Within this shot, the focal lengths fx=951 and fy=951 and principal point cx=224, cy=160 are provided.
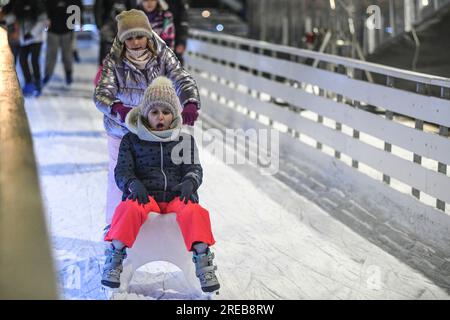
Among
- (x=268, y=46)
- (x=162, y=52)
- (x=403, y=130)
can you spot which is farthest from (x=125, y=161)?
(x=268, y=46)

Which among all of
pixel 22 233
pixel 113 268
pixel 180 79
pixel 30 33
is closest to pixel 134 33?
pixel 180 79

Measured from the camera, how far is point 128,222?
181 inches

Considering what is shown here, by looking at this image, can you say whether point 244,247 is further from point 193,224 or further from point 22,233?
point 22,233

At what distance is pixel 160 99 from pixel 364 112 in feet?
10.9

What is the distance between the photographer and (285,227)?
21.6 feet

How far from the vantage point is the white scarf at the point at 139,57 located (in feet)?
18.0

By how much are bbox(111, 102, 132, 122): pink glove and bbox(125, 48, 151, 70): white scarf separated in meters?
0.39

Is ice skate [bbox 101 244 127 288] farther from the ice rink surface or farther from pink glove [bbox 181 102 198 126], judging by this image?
pink glove [bbox 181 102 198 126]

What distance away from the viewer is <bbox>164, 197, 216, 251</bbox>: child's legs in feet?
15.1

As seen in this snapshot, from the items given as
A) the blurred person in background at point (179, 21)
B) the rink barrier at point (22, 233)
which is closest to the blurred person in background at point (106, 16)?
the blurred person in background at point (179, 21)

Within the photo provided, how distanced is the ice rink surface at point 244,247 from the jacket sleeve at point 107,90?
509 millimetres

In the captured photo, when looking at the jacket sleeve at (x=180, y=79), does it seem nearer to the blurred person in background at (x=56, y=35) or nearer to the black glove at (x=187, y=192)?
the black glove at (x=187, y=192)

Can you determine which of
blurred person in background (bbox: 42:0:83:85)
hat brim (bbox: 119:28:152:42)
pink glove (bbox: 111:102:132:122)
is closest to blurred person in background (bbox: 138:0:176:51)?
hat brim (bbox: 119:28:152:42)
